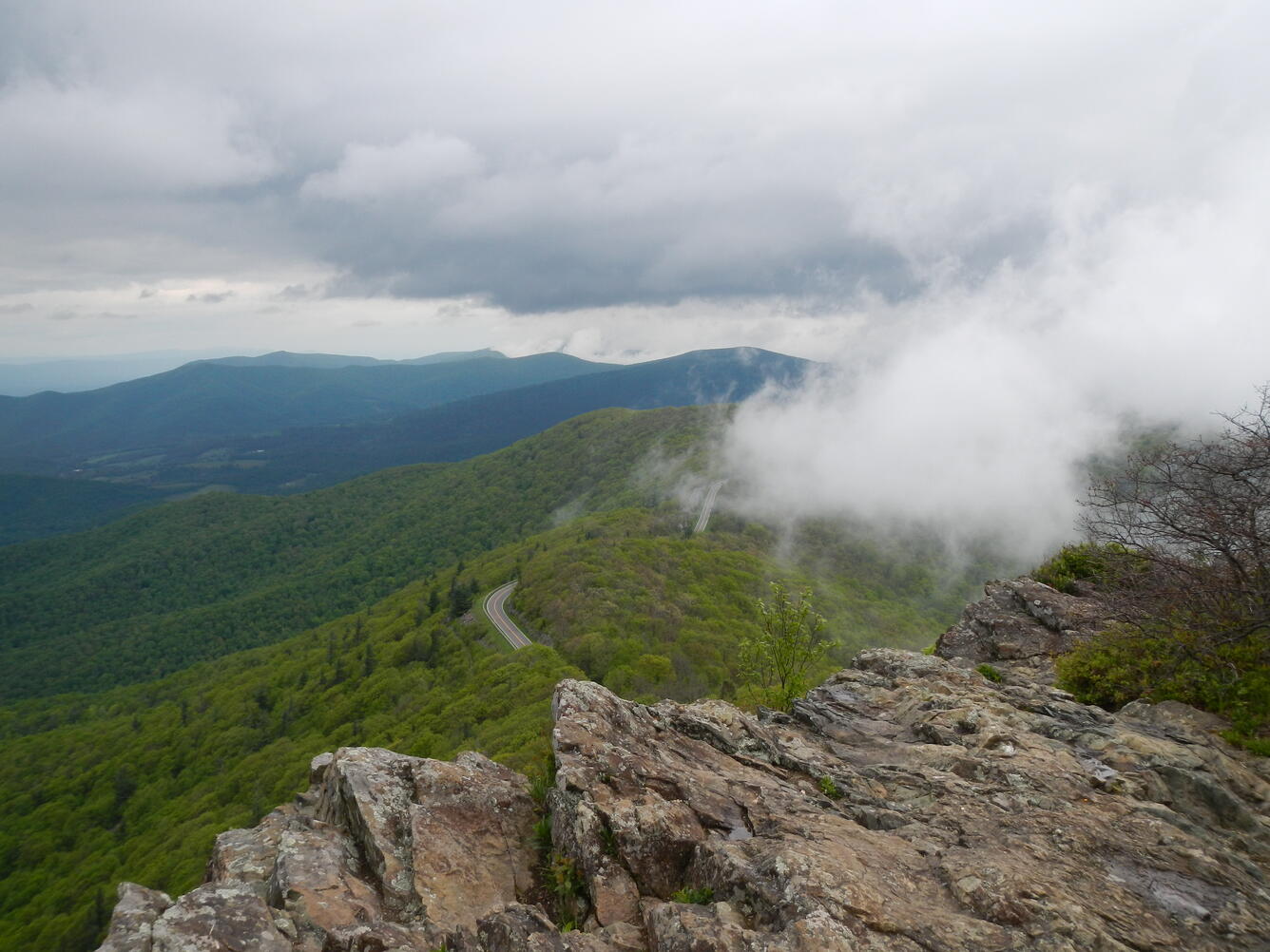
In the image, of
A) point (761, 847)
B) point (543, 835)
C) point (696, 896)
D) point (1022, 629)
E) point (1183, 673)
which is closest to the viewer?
point (696, 896)

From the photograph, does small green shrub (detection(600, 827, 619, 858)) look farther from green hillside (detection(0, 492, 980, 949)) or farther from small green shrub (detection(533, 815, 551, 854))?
green hillside (detection(0, 492, 980, 949))

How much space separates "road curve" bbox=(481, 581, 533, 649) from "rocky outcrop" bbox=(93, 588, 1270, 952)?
86.6 meters

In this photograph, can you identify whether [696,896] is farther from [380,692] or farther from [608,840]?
[380,692]

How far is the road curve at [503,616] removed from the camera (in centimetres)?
10644

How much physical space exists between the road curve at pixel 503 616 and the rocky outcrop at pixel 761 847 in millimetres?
86630

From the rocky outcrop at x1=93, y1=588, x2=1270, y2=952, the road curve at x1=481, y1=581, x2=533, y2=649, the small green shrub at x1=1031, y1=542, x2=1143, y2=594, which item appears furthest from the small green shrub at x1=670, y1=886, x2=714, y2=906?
the road curve at x1=481, y1=581, x2=533, y2=649

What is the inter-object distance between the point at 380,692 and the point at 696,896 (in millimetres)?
113328

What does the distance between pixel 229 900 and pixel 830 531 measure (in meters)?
200

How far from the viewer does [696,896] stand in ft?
37.4

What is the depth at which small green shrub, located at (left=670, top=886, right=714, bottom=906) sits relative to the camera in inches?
448

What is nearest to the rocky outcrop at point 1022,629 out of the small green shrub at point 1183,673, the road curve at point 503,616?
the small green shrub at point 1183,673

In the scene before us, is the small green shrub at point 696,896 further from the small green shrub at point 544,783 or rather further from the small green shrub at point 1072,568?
the small green shrub at point 1072,568

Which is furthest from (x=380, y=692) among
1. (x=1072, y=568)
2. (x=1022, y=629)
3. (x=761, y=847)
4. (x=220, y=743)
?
(x=761, y=847)

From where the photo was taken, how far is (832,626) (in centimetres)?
12094
